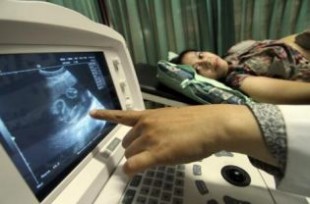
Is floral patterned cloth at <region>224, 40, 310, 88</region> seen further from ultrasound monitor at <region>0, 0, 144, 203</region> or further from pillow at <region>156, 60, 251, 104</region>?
ultrasound monitor at <region>0, 0, 144, 203</region>

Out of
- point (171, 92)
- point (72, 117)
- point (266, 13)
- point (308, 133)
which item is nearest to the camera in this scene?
point (308, 133)

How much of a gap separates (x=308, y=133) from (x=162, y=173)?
30cm

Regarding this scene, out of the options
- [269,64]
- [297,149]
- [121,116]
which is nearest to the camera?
[297,149]

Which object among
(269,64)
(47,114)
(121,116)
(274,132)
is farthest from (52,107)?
(269,64)

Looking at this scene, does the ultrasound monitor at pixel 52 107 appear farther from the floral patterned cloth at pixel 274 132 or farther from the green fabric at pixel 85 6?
the green fabric at pixel 85 6

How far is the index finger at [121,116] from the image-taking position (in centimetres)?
46

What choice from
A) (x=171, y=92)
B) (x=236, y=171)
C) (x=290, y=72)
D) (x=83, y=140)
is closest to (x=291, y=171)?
(x=236, y=171)

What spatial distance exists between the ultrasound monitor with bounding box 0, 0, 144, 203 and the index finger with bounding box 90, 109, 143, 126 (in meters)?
0.04

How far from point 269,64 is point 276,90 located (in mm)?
250

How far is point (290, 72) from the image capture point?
52.1 inches

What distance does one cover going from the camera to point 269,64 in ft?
4.53

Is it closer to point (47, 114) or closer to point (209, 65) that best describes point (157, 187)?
point (47, 114)

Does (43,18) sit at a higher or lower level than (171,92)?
higher

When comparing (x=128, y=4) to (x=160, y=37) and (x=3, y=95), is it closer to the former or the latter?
(x=160, y=37)
